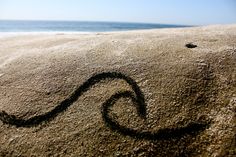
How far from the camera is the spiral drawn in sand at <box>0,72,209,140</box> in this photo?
30.3 feet

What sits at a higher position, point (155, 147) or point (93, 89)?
point (93, 89)

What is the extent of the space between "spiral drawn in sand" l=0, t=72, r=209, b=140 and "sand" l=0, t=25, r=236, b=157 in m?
0.11

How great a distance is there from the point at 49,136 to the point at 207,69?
20.4 ft

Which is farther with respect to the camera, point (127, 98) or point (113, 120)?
point (127, 98)

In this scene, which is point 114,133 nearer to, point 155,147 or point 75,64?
point 155,147

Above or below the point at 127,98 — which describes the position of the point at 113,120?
below

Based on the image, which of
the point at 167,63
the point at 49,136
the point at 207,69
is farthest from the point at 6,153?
the point at 207,69

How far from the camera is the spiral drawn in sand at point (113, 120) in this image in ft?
30.3

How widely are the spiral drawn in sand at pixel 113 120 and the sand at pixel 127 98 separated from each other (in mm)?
113

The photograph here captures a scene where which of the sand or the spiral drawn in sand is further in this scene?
the spiral drawn in sand

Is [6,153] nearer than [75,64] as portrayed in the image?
Yes

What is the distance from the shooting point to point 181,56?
500 inches

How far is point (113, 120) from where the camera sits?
9.88 meters

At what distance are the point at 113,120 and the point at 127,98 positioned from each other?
3.60 ft
